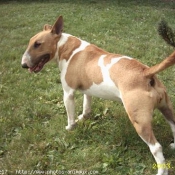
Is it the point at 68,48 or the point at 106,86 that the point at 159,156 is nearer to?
the point at 106,86

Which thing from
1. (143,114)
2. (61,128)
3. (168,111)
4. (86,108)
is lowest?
(61,128)

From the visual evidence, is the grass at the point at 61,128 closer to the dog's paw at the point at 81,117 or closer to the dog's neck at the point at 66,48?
the dog's paw at the point at 81,117

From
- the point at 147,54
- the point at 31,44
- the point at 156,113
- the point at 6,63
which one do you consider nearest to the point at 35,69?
the point at 31,44

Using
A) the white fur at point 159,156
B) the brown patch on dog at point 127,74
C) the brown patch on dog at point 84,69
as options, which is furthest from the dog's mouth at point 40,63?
the white fur at point 159,156

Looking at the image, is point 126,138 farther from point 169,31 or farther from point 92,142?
point 169,31

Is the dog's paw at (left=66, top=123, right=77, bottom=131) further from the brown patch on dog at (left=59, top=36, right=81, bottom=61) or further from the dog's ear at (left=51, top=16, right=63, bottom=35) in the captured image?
the dog's ear at (left=51, top=16, right=63, bottom=35)

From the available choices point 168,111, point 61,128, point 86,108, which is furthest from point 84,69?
point 168,111

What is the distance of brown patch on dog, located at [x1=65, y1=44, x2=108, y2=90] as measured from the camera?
389cm

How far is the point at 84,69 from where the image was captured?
13.1 feet

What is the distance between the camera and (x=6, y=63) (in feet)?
23.0

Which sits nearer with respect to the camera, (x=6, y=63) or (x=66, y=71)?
(x=66, y=71)

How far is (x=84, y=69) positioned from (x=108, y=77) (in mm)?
474

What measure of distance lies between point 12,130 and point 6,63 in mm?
2829

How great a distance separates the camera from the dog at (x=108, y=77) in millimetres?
3283
